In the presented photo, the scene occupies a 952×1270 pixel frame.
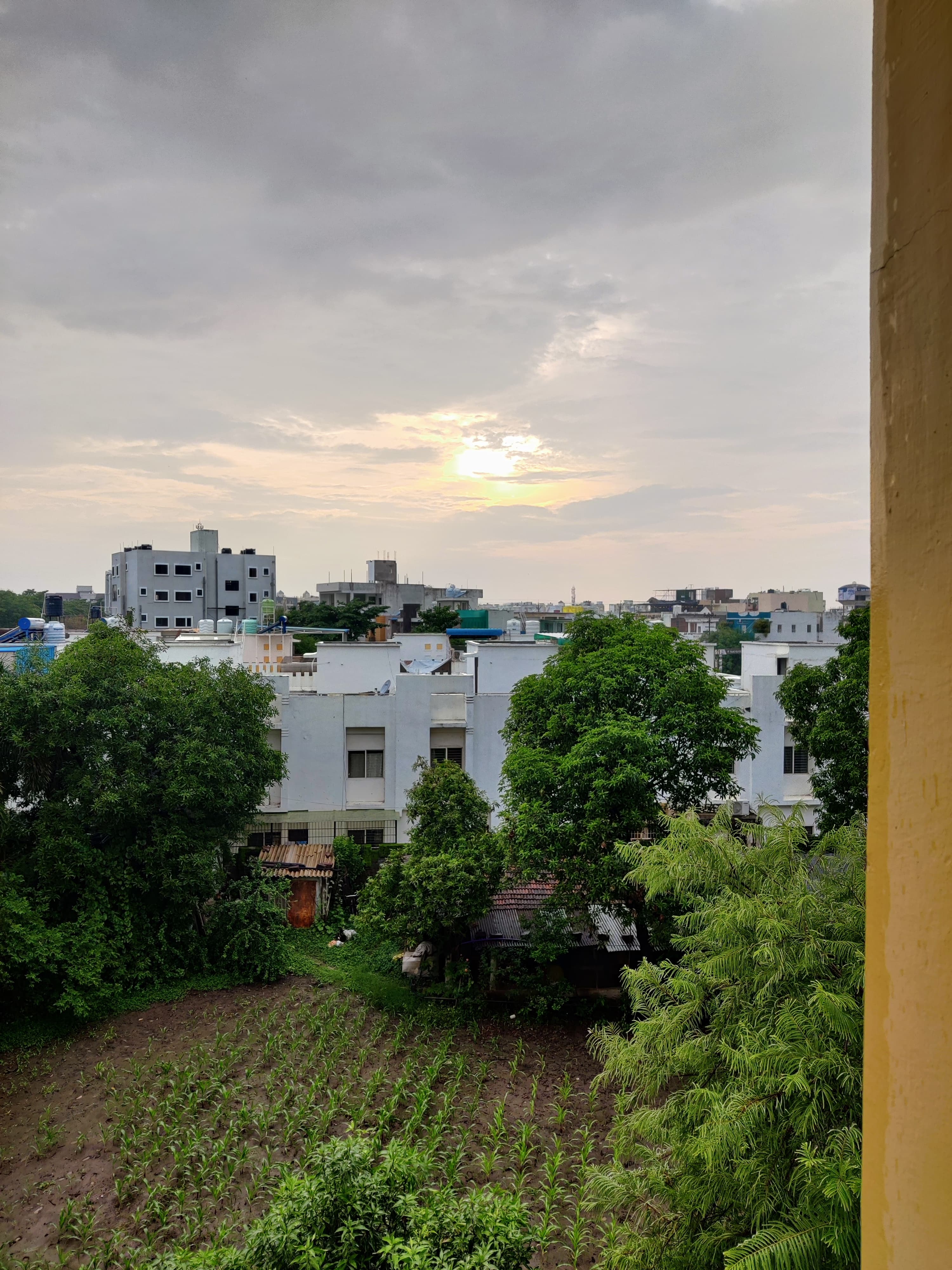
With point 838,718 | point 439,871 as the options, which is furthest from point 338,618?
point 838,718

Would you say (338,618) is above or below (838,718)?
above

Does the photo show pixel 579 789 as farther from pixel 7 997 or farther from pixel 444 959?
pixel 7 997

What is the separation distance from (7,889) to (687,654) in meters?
9.38

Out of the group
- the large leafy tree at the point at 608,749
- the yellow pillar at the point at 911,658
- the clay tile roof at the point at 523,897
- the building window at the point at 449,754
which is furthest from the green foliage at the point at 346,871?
the yellow pillar at the point at 911,658

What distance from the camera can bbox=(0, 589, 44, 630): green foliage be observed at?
39.2 meters

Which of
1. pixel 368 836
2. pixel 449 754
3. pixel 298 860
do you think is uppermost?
pixel 449 754

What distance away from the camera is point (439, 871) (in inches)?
397

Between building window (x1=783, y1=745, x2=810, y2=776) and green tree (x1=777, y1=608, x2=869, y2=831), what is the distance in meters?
4.18

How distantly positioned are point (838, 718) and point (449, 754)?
284 inches

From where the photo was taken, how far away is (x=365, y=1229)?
4484 mm

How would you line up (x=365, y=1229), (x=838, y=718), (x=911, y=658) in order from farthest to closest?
(x=838, y=718), (x=365, y=1229), (x=911, y=658)

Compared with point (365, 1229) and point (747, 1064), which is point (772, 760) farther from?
point (365, 1229)

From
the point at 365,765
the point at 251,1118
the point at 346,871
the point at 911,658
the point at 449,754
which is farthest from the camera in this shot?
the point at 449,754

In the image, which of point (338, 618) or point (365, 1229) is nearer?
point (365, 1229)
